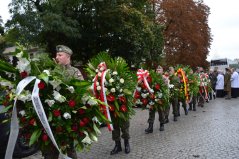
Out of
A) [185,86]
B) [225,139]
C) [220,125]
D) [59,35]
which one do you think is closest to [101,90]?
[225,139]

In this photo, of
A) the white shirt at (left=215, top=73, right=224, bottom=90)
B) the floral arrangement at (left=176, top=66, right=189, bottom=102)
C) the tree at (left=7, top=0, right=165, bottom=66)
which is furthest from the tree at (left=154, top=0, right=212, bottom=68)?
the floral arrangement at (left=176, top=66, right=189, bottom=102)

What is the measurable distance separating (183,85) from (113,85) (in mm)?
6869

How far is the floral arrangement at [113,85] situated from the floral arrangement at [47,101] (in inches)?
76.1

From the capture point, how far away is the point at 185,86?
1360 centimetres

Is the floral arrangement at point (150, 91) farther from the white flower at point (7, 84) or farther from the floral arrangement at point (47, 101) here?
the white flower at point (7, 84)

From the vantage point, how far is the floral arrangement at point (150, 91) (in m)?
9.52

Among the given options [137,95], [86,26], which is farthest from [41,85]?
[86,26]

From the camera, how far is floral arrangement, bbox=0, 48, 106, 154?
4625mm

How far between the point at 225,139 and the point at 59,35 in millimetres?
13377

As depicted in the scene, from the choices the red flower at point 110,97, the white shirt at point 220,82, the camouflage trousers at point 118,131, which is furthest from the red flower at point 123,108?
the white shirt at point 220,82

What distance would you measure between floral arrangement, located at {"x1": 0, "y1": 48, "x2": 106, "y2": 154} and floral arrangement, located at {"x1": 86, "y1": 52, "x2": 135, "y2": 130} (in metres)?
1.93

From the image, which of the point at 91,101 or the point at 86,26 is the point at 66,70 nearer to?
the point at 91,101

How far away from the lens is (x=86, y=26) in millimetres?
22453

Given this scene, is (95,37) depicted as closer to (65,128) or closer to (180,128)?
(180,128)
